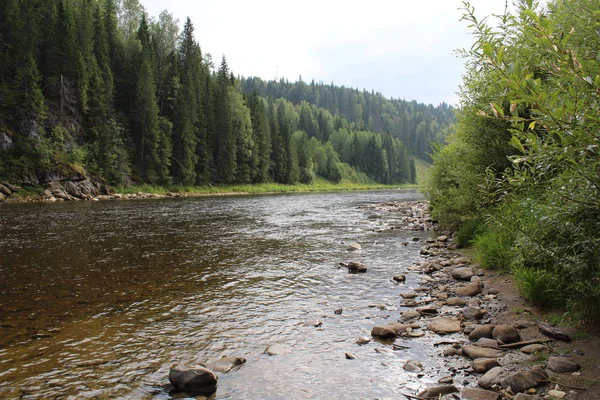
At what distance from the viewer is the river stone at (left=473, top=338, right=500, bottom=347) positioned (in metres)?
6.44

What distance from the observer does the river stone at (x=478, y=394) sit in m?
4.82

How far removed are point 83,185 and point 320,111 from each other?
5816 inches

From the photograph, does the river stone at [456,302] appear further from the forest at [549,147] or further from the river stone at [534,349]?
the river stone at [534,349]

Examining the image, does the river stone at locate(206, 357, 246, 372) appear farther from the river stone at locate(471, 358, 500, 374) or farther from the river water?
the river stone at locate(471, 358, 500, 374)

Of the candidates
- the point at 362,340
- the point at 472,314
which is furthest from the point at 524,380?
the point at 472,314

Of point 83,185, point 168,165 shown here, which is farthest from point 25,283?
point 168,165

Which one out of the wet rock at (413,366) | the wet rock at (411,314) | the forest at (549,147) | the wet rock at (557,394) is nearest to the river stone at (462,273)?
the forest at (549,147)

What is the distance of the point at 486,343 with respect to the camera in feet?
21.4

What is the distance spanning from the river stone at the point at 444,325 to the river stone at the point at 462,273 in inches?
134

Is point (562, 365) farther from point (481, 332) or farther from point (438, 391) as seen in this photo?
point (481, 332)

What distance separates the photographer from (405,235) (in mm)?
A: 20375

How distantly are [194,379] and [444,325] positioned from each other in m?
4.82

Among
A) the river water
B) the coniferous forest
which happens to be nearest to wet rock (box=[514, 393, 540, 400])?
the river water

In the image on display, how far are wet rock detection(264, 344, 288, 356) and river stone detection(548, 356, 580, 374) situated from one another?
3945 mm
